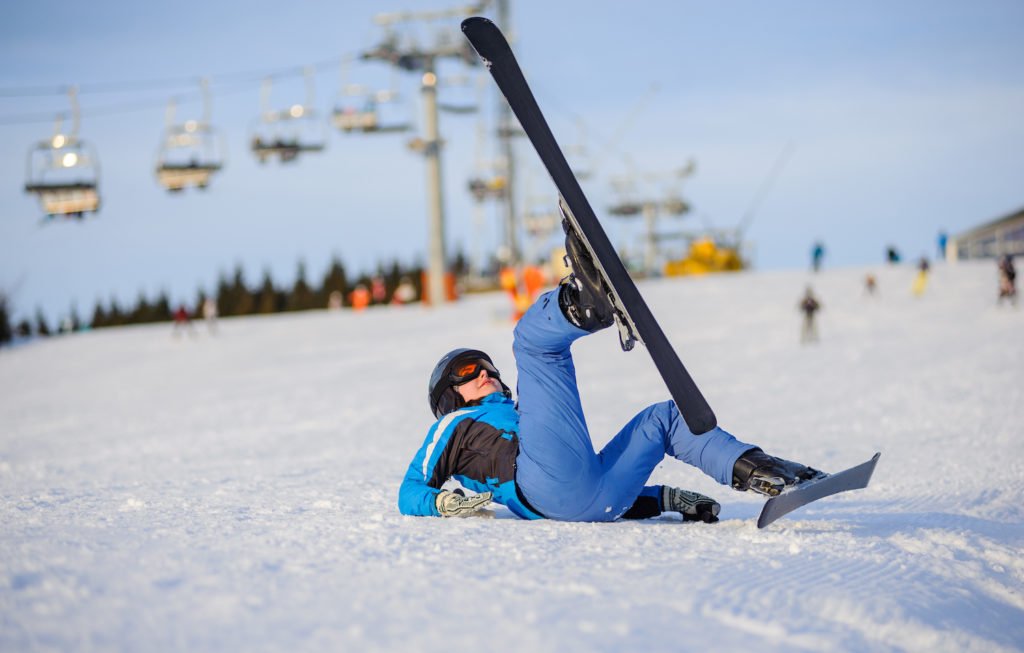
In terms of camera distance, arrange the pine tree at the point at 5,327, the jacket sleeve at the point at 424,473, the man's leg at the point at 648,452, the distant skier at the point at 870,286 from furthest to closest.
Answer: the pine tree at the point at 5,327 < the distant skier at the point at 870,286 < the jacket sleeve at the point at 424,473 < the man's leg at the point at 648,452

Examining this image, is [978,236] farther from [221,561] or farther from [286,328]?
[221,561]

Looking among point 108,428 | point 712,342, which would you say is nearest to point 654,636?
point 108,428

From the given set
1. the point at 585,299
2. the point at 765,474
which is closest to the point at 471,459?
the point at 585,299

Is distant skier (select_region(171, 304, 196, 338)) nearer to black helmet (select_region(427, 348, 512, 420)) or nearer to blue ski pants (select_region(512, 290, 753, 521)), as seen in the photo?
black helmet (select_region(427, 348, 512, 420))

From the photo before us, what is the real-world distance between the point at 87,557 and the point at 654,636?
1.69 metres

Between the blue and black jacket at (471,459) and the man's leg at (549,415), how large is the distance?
223mm

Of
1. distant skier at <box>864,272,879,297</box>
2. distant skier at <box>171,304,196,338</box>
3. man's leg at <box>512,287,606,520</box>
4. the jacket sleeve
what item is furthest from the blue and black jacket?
distant skier at <box>171,304,196,338</box>

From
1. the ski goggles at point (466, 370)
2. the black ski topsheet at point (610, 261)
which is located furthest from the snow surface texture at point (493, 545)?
the ski goggles at point (466, 370)

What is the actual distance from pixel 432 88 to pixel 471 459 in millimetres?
39230

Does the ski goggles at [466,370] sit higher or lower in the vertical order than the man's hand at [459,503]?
higher

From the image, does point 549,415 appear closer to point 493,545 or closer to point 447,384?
point 493,545

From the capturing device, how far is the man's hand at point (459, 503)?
3791mm

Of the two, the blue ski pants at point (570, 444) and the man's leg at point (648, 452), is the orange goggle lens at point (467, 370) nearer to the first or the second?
the blue ski pants at point (570, 444)

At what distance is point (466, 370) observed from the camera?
422 centimetres
